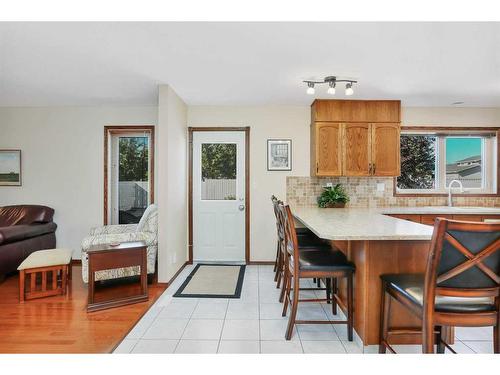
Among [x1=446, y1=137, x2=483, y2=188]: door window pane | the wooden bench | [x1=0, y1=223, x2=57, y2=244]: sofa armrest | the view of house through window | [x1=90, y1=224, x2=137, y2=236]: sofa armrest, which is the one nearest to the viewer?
the wooden bench

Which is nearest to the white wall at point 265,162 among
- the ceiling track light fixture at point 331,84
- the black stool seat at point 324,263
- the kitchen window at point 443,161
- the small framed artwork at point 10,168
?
the ceiling track light fixture at point 331,84

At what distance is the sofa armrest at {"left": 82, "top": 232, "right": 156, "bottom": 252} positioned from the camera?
3086mm

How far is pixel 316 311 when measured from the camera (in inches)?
106

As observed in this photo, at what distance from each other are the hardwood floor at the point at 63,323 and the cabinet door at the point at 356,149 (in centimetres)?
294

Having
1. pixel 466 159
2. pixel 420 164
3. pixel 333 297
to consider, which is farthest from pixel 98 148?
pixel 466 159

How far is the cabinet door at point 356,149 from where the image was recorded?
3.97m

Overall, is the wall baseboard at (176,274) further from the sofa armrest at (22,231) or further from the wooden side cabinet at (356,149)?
the wooden side cabinet at (356,149)

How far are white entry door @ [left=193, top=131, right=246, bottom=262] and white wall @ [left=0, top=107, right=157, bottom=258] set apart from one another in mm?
1047

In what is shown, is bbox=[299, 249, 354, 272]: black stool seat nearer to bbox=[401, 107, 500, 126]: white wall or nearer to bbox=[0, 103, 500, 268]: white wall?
bbox=[0, 103, 500, 268]: white wall

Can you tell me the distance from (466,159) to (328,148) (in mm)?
2291

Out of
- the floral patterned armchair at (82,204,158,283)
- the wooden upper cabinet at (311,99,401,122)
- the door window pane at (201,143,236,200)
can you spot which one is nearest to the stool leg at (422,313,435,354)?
the floral patterned armchair at (82,204,158,283)

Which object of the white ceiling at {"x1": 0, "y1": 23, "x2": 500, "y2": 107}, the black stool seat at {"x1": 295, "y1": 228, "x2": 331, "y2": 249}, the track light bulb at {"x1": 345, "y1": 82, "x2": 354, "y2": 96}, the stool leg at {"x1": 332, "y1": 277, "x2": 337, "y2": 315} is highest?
the white ceiling at {"x1": 0, "y1": 23, "x2": 500, "y2": 107}
